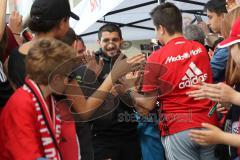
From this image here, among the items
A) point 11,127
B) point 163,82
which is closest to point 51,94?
point 11,127

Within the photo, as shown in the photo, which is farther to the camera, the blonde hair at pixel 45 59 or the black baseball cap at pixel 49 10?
the black baseball cap at pixel 49 10

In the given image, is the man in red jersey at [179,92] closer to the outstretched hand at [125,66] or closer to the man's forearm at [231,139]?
the outstretched hand at [125,66]

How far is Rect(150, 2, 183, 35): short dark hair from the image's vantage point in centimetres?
309

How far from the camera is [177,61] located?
2.87 metres

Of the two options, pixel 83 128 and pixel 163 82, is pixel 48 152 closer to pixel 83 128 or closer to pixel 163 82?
pixel 83 128

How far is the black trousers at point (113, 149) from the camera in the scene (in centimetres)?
345

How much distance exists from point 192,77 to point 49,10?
1137 millimetres

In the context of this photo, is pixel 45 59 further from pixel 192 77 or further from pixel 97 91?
pixel 192 77

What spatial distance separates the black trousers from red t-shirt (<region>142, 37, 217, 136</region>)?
25.9 inches

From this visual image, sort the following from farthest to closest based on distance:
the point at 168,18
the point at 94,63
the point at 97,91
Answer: the point at 94,63 < the point at 168,18 < the point at 97,91

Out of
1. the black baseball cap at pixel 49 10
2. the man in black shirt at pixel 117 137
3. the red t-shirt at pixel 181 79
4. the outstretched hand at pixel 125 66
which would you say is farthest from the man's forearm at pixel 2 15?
the man in black shirt at pixel 117 137

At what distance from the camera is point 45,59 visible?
1940 mm

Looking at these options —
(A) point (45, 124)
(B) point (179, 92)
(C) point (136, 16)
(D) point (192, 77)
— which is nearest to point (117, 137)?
(B) point (179, 92)

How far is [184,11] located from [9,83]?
571 cm
